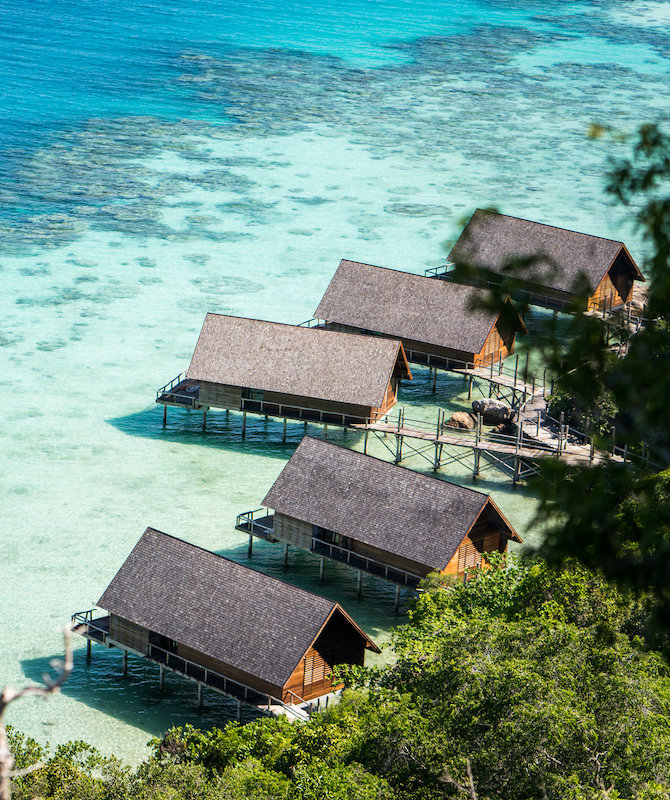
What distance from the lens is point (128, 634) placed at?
31516mm

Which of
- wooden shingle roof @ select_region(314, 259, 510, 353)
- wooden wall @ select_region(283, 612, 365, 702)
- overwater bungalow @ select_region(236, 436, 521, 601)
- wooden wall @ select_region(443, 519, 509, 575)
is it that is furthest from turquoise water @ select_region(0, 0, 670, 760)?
wooden shingle roof @ select_region(314, 259, 510, 353)

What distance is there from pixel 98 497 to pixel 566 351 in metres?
35.3

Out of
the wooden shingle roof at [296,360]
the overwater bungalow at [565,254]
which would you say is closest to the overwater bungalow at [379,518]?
the wooden shingle roof at [296,360]

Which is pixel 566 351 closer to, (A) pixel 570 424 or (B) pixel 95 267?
(A) pixel 570 424

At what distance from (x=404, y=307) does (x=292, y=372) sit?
24.8ft

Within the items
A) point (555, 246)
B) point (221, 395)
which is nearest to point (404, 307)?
point (555, 246)

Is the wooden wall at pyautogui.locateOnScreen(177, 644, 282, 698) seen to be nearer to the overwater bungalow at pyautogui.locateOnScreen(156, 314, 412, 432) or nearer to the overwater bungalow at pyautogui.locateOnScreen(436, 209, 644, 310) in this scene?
the overwater bungalow at pyautogui.locateOnScreen(156, 314, 412, 432)

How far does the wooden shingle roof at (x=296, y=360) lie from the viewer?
4462cm

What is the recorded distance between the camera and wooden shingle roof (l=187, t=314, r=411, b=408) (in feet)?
146

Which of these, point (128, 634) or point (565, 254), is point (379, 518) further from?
point (565, 254)

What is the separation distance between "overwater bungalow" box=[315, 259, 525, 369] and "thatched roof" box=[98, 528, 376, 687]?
2028 centimetres

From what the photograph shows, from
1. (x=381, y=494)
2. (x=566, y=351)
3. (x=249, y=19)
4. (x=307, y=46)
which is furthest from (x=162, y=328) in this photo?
(x=249, y=19)

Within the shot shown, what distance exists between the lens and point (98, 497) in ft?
139

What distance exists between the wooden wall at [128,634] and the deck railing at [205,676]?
83mm
